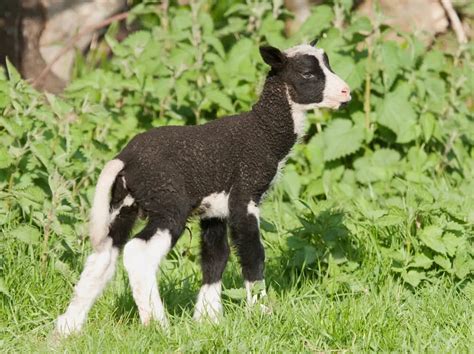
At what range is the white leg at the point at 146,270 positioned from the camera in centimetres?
501

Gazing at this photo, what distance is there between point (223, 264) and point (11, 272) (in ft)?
3.98

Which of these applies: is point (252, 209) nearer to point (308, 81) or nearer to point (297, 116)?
point (297, 116)

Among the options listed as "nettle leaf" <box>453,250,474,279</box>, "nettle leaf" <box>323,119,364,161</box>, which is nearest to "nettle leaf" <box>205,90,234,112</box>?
"nettle leaf" <box>323,119,364,161</box>

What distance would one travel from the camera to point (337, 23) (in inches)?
326

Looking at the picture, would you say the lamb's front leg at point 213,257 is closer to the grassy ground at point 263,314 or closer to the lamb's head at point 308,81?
the grassy ground at point 263,314

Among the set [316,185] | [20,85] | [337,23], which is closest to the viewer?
[20,85]

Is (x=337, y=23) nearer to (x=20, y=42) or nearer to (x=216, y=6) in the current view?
(x=216, y=6)

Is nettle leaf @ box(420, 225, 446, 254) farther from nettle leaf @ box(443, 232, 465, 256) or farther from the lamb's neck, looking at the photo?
the lamb's neck

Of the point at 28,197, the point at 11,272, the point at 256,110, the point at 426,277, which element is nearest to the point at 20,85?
the point at 28,197

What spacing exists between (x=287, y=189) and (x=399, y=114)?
1.11m

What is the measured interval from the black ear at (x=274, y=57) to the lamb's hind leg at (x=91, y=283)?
3.47ft

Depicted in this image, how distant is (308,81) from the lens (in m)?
5.50

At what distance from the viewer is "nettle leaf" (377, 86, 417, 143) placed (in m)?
7.89

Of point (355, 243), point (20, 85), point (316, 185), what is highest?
point (20, 85)
